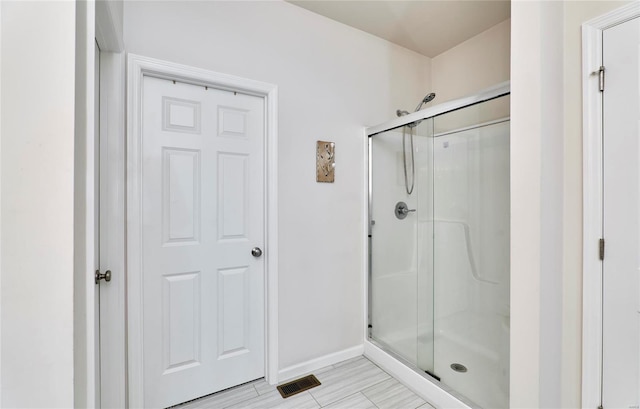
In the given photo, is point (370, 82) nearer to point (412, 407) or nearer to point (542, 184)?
point (542, 184)

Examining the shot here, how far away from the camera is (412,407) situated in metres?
1.66

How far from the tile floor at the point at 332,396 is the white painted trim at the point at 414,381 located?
4 cm

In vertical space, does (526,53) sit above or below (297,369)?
above

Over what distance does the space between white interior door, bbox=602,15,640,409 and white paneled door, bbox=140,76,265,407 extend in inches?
71.8

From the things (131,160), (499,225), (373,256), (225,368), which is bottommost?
(225,368)

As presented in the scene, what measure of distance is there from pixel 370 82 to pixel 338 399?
2.39 meters

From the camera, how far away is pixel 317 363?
205 cm

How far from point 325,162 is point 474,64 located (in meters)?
1.63

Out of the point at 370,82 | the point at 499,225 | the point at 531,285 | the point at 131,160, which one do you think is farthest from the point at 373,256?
the point at 131,160
